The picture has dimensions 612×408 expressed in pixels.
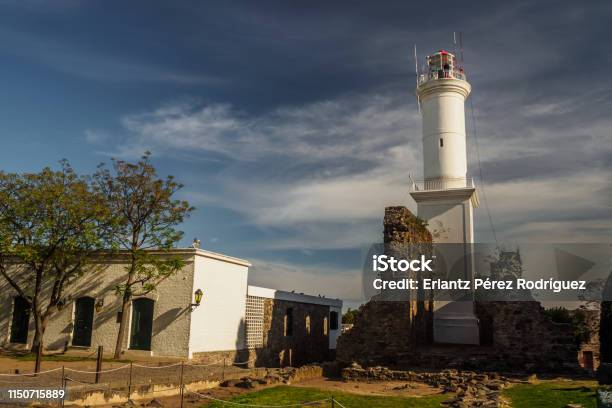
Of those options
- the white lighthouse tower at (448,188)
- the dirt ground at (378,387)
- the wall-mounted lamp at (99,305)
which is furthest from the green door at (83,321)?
the white lighthouse tower at (448,188)

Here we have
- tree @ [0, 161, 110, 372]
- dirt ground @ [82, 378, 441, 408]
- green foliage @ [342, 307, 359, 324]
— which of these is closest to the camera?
dirt ground @ [82, 378, 441, 408]

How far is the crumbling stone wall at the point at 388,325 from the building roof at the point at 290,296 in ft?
14.0

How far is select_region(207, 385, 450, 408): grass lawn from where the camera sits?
1097 centimetres

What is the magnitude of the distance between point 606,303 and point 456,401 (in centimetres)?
996

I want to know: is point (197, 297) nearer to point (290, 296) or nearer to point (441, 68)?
point (290, 296)

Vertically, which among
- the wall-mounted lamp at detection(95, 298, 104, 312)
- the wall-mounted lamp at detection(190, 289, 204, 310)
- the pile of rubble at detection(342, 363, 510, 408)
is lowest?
the pile of rubble at detection(342, 363, 510, 408)

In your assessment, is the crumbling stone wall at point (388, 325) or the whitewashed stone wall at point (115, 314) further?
the crumbling stone wall at point (388, 325)

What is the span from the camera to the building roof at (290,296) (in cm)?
2058

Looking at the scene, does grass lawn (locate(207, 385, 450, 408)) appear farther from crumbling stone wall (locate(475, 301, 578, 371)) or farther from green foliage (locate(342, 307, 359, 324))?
green foliage (locate(342, 307, 359, 324))

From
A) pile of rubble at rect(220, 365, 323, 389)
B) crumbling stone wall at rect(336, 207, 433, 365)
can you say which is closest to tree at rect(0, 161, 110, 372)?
pile of rubble at rect(220, 365, 323, 389)

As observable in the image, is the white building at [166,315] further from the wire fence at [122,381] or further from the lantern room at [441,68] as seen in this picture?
the lantern room at [441,68]

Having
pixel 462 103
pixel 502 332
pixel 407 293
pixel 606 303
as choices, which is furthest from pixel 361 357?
pixel 462 103

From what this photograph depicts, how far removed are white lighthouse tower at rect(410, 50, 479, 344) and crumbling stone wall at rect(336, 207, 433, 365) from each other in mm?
2669

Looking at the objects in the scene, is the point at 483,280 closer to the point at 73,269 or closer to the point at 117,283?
the point at 117,283
